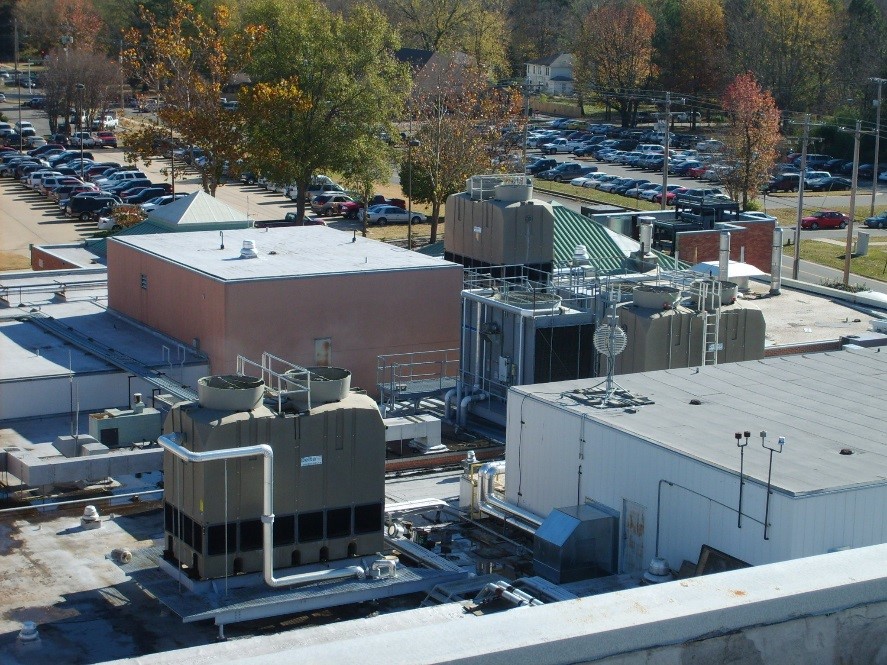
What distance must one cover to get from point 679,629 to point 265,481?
9633 millimetres

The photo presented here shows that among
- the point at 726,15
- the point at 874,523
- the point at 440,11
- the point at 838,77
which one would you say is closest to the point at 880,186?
the point at 838,77

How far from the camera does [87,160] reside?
249 ft

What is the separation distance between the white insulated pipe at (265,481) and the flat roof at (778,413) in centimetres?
433

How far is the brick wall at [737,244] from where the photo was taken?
3988 centimetres

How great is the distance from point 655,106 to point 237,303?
81.6 metres

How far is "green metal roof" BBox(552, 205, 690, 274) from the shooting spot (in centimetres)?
3406

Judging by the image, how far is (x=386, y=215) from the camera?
61875 mm

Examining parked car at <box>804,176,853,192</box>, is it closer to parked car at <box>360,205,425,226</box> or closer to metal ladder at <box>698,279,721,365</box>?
parked car at <box>360,205,425,226</box>

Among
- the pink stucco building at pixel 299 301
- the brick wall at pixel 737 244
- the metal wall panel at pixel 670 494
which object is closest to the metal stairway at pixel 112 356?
the pink stucco building at pixel 299 301

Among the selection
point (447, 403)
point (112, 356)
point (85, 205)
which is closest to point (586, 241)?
point (447, 403)

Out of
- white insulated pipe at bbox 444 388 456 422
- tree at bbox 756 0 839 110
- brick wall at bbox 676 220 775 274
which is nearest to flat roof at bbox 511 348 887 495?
white insulated pipe at bbox 444 388 456 422

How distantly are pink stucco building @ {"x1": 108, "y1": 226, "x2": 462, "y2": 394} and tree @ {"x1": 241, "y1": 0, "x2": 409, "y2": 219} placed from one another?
23.7 meters

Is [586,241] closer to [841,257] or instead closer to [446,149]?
[446,149]

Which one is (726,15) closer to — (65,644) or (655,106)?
(655,106)
